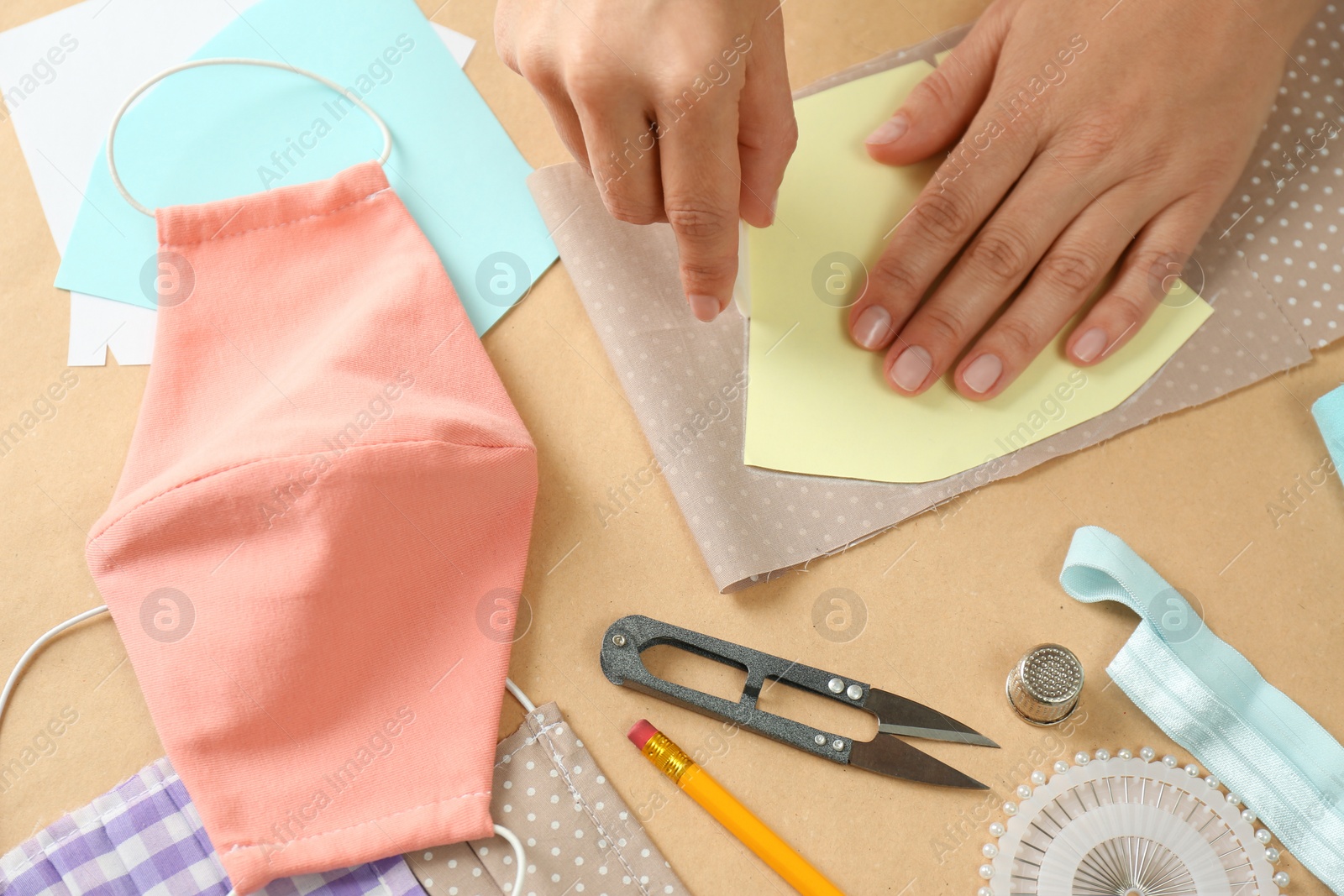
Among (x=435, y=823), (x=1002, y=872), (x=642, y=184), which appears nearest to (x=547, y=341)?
(x=642, y=184)

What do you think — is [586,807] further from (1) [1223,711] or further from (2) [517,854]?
(1) [1223,711]

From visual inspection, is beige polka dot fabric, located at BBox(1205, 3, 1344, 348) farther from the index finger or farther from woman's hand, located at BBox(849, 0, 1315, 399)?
the index finger

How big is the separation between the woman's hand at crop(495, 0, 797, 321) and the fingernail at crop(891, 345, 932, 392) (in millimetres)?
179

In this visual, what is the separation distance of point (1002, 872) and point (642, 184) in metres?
0.50

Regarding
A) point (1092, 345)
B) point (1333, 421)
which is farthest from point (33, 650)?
point (1333, 421)

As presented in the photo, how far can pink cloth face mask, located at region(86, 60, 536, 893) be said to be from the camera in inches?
24.2

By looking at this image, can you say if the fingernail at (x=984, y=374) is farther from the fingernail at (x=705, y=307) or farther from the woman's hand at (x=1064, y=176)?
the fingernail at (x=705, y=307)

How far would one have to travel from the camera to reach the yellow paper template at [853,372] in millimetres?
722

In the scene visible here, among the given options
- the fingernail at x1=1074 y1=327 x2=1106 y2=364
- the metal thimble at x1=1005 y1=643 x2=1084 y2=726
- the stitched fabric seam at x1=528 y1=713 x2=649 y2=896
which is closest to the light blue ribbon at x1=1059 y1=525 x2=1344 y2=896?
the metal thimble at x1=1005 y1=643 x2=1084 y2=726

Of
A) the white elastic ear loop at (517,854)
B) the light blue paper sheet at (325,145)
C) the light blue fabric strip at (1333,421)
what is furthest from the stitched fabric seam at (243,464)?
the light blue fabric strip at (1333,421)

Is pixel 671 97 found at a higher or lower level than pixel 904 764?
higher

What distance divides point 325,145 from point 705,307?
15.3 inches

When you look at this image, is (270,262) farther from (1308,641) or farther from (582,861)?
(1308,641)

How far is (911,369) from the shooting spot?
0.73 meters
